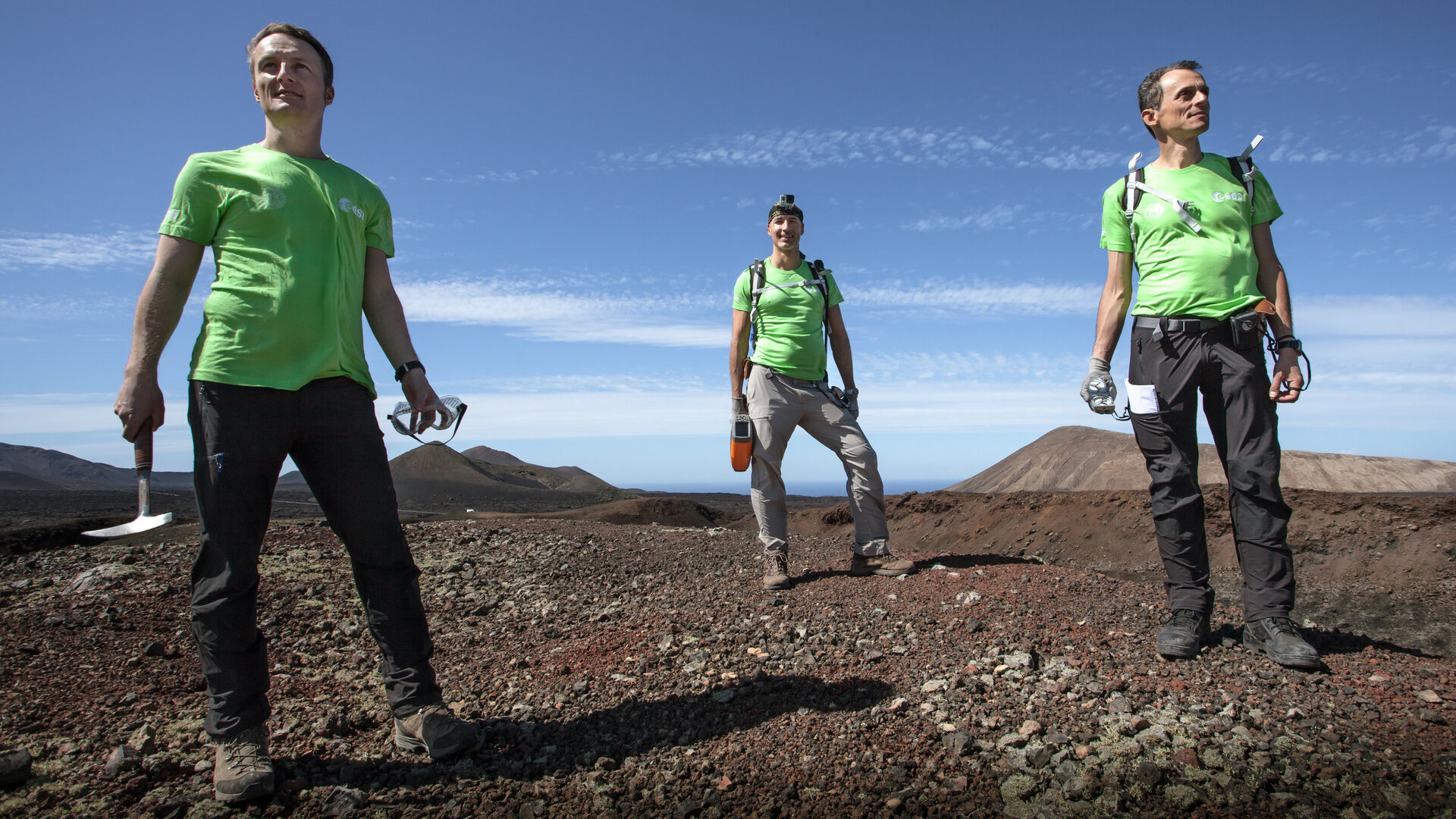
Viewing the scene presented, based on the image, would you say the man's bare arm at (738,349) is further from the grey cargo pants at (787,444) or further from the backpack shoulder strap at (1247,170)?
the backpack shoulder strap at (1247,170)

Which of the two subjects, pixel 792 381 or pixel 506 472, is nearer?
pixel 792 381

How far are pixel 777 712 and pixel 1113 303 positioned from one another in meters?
1.99

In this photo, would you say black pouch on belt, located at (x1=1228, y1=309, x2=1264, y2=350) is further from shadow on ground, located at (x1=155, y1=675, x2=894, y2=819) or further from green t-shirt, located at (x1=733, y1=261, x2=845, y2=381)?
green t-shirt, located at (x1=733, y1=261, x2=845, y2=381)

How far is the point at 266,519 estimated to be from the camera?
222 cm

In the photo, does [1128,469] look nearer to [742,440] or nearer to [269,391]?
[742,440]

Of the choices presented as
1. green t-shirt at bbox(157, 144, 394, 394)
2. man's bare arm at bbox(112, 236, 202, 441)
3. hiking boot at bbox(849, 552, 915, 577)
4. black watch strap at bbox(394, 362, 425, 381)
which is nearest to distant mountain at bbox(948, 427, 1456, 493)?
hiking boot at bbox(849, 552, 915, 577)

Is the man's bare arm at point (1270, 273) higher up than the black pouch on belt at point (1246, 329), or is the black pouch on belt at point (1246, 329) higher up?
the man's bare arm at point (1270, 273)

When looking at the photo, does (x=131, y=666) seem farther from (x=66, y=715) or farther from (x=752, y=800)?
(x=752, y=800)

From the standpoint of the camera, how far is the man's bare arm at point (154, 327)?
6.73 ft

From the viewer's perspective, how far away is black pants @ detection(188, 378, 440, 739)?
6.81 feet

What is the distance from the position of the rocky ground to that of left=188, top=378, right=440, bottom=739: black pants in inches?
10.8

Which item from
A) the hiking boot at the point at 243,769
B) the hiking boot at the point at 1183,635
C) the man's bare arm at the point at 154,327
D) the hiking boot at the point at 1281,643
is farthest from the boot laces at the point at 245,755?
the hiking boot at the point at 1281,643

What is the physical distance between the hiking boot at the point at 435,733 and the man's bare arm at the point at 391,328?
0.84m

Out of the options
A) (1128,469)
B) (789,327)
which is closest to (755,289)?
(789,327)
